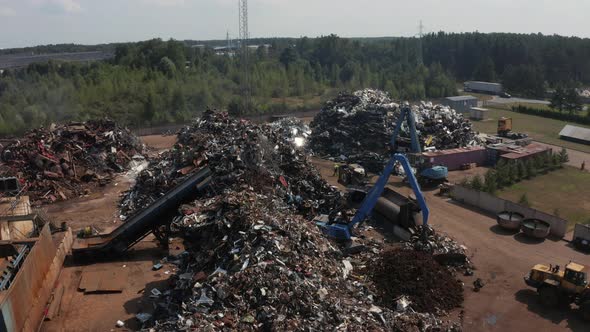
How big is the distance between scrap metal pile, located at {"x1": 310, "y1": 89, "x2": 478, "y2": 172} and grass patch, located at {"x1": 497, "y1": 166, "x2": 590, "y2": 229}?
6.81 meters

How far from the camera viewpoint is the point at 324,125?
116ft

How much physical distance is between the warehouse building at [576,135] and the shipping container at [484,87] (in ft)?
101

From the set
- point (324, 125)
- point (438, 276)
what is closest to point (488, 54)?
point (324, 125)

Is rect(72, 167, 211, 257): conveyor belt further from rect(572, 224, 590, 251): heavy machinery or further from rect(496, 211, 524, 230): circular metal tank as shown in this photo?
rect(572, 224, 590, 251): heavy machinery

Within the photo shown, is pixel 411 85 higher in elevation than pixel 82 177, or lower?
higher

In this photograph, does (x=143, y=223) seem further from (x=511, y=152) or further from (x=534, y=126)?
(x=534, y=126)

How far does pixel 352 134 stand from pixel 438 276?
18933 millimetres

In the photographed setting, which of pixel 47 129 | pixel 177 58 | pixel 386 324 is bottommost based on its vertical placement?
pixel 386 324

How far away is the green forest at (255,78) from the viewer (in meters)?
45.6

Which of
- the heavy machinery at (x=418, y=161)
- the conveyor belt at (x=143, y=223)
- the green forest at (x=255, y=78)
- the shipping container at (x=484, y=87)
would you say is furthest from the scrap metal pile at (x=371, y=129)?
the shipping container at (x=484, y=87)

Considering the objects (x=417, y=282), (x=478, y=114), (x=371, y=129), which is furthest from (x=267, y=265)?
(x=478, y=114)

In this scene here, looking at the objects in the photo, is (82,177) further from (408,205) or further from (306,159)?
(408,205)

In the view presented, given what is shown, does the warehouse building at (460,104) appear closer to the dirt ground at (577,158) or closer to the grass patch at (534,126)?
the grass patch at (534,126)

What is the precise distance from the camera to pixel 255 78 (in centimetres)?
6088
